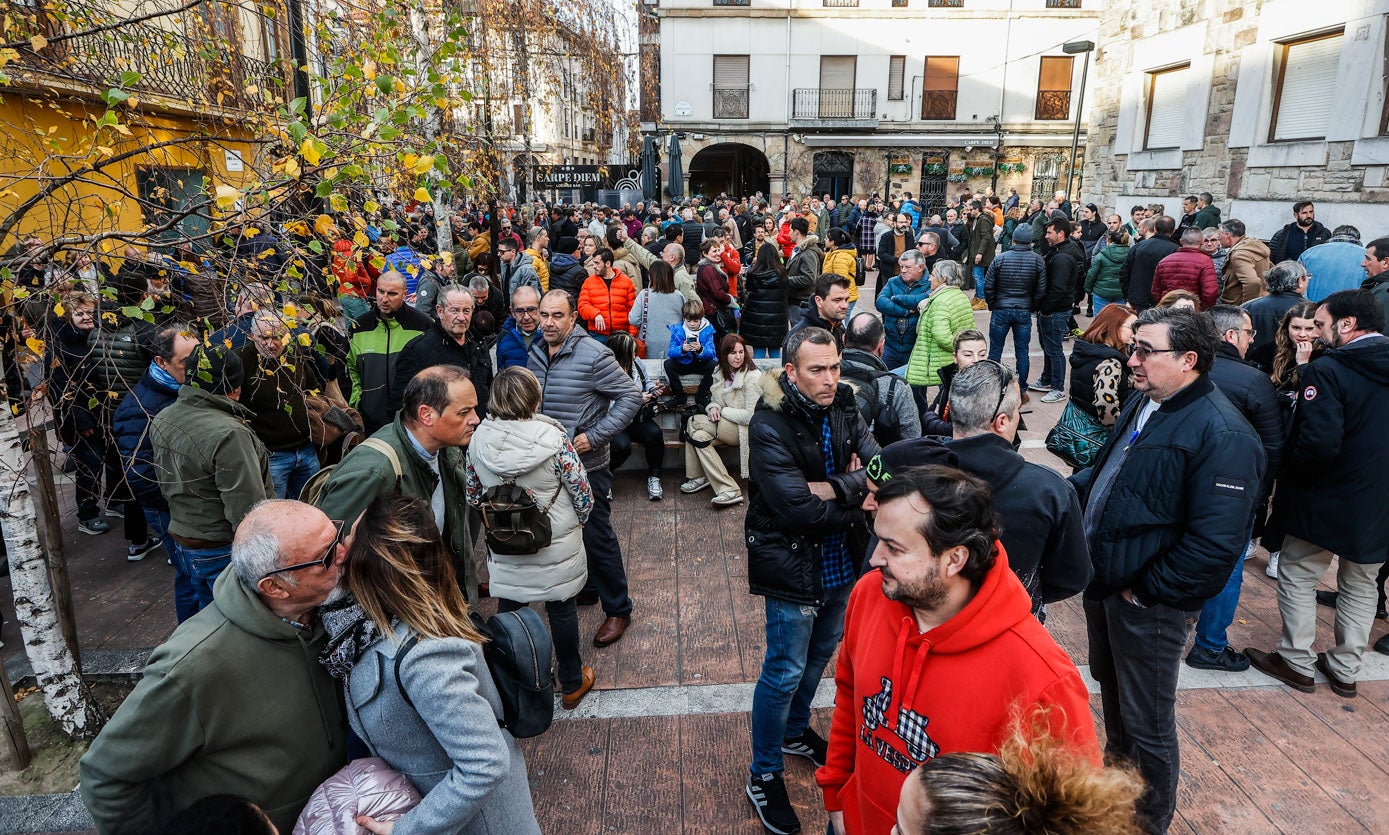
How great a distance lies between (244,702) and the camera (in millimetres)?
2047

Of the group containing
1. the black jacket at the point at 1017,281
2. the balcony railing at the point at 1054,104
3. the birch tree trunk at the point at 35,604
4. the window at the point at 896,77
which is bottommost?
the birch tree trunk at the point at 35,604

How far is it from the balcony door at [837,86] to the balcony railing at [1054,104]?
748cm

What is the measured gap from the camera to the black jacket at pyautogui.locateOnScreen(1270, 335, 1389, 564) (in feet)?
12.7

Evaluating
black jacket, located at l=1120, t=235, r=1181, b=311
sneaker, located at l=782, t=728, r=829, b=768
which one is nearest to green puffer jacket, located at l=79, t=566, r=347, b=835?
sneaker, located at l=782, t=728, r=829, b=768

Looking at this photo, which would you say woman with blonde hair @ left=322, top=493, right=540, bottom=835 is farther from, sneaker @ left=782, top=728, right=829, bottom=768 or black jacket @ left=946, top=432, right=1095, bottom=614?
sneaker @ left=782, top=728, right=829, bottom=768

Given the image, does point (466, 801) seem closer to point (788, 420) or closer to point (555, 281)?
point (788, 420)

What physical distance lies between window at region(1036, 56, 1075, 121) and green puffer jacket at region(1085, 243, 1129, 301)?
2422 centimetres

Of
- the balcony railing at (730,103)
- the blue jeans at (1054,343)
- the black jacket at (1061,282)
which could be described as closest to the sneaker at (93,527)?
the black jacket at (1061,282)

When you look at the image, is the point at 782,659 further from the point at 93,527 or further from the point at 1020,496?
the point at 93,527

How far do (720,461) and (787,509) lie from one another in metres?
3.77

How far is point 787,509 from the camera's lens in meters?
3.05

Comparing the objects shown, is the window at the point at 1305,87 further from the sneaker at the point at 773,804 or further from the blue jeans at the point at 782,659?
the sneaker at the point at 773,804

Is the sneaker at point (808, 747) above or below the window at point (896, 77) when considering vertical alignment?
below

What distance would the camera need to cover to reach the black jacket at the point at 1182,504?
2.90 metres
